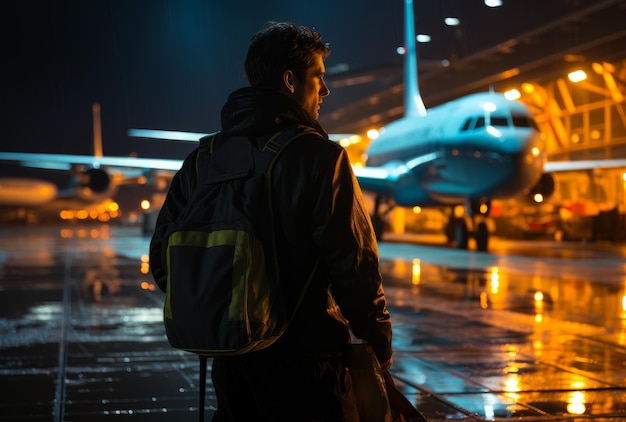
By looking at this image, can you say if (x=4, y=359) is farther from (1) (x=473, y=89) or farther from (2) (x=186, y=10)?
(1) (x=473, y=89)

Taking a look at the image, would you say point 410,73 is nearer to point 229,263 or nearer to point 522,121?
point 522,121

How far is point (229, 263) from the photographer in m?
2.30

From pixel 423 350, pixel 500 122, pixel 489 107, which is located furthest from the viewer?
pixel 489 107

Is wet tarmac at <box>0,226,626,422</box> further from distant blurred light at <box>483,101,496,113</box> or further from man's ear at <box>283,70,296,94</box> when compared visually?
distant blurred light at <box>483,101,496,113</box>

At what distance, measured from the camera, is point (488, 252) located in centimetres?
2325

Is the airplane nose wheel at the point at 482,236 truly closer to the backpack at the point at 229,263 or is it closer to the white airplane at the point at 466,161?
the white airplane at the point at 466,161

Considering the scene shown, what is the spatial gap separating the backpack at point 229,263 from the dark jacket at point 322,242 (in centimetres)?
4

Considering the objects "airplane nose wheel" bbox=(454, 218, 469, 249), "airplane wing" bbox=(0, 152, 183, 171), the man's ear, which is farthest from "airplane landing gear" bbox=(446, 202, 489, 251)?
the man's ear

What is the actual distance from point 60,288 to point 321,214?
11809mm

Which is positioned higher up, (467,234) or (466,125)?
(466,125)

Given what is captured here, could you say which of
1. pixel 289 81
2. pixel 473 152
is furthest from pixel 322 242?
pixel 473 152

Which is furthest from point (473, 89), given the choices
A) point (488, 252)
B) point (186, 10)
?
point (186, 10)

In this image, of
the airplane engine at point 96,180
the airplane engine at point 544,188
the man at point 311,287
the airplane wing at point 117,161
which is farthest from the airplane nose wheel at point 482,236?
the man at point 311,287

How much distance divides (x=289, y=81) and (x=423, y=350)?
535 centimetres
